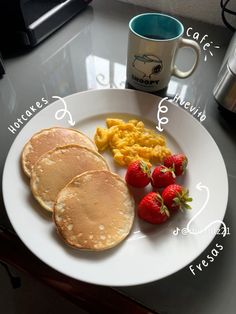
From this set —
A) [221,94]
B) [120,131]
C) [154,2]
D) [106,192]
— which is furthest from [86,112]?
[154,2]

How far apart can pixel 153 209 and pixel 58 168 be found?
0.76ft

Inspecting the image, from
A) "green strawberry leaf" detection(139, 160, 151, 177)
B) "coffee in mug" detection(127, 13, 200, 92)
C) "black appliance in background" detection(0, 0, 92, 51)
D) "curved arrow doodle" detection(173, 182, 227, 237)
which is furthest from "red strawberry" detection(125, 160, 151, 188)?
"black appliance in background" detection(0, 0, 92, 51)

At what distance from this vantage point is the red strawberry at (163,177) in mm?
654

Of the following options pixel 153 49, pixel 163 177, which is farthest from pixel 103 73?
pixel 163 177

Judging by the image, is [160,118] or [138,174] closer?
[138,174]

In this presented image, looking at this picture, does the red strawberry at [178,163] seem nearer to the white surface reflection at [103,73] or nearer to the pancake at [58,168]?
the pancake at [58,168]

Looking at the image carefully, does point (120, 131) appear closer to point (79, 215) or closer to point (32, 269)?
point (79, 215)

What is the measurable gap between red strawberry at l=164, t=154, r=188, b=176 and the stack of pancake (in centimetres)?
12

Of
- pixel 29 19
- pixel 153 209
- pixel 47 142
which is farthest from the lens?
pixel 29 19

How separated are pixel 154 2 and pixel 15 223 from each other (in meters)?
0.99

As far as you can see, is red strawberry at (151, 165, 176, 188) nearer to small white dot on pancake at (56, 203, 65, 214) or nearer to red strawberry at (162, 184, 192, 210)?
red strawberry at (162, 184, 192, 210)

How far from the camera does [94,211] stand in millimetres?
617

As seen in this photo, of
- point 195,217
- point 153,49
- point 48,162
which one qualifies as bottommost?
point 195,217

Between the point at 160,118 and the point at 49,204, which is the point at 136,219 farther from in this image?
the point at 160,118
